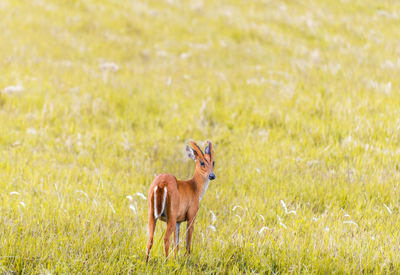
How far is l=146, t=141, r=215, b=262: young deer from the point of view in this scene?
2801 millimetres

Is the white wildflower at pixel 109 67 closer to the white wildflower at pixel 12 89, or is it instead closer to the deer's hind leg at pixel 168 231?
the white wildflower at pixel 12 89

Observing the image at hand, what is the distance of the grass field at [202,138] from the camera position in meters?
3.64

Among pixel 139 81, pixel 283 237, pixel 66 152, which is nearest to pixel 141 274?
pixel 283 237

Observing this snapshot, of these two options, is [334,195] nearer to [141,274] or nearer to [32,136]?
[141,274]

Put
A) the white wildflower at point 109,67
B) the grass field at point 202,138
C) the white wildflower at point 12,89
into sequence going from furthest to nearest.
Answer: the white wildflower at point 109,67
the white wildflower at point 12,89
the grass field at point 202,138

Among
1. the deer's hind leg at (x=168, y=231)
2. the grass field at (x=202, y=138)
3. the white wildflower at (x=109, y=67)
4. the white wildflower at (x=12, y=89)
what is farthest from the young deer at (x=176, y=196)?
the white wildflower at (x=109, y=67)

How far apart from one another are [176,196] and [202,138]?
4.06 metres

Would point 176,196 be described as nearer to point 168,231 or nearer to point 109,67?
point 168,231

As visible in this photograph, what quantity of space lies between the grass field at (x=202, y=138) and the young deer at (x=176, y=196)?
492 mm

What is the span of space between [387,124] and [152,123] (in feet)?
13.5

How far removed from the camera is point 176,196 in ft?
9.43

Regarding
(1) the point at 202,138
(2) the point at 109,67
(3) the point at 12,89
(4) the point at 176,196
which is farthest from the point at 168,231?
(2) the point at 109,67

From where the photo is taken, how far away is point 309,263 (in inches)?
140

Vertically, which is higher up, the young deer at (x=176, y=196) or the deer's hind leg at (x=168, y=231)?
the young deer at (x=176, y=196)
